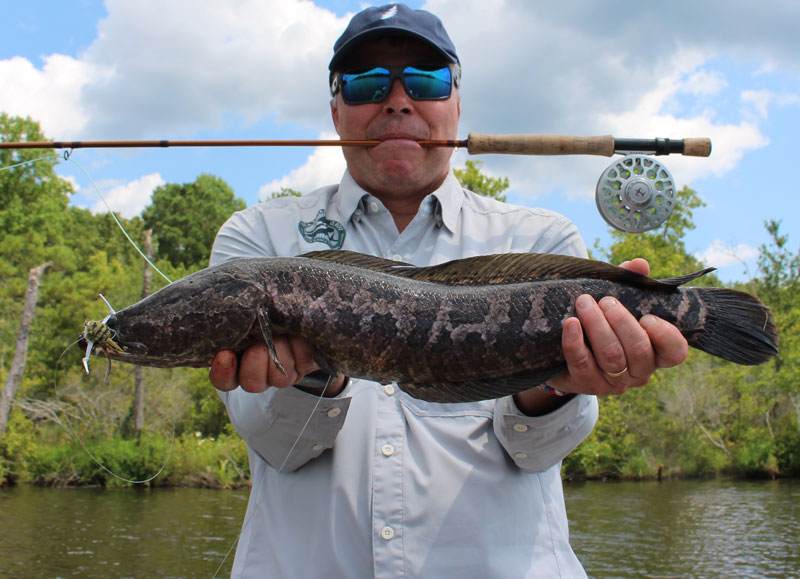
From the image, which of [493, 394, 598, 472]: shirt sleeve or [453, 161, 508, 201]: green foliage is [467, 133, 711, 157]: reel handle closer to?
[493, 394, 598, 472]: shirt sleeve

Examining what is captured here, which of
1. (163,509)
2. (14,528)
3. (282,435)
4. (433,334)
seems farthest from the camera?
(163,509)

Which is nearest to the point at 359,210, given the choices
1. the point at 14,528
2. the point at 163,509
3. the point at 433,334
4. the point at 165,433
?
the point at 433,334

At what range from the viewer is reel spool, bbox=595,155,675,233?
4.27 metres

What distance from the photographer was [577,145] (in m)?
4.78

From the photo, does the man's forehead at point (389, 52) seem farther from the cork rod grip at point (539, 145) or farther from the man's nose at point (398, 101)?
the cork rod grip at point (539, 145)

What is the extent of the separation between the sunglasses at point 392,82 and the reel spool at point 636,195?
3.79 feet

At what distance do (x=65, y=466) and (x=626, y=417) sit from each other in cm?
3074

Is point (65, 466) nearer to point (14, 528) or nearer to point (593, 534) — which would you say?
point (14, 528)

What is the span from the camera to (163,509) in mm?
30703

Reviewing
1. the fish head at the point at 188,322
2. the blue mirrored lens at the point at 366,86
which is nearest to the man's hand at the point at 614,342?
the fish head at the point at 188,322

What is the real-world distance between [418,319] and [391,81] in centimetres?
172

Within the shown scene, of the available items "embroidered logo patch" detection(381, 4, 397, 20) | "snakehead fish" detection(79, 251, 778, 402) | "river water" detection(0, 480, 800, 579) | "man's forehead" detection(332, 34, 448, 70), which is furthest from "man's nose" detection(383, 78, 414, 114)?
"river water" detection(0, 480, 800, 579)

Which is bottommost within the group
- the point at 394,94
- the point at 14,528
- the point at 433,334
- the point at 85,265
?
the point at 14,528

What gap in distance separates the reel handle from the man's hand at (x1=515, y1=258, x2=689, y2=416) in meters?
1.86
